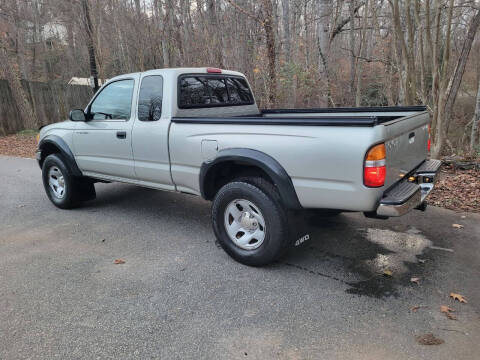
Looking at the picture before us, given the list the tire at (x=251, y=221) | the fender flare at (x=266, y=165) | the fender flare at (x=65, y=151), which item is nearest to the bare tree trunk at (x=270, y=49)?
the fender flare at (x=65, y=151)

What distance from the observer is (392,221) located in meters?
4.68

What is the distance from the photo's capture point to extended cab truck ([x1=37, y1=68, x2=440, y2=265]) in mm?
2938

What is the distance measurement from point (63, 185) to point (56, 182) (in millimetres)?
171

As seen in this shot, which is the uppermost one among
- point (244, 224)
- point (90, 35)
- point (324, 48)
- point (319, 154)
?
point (90, 35)

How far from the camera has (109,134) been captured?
4.79 m

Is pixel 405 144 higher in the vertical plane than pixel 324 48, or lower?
lower

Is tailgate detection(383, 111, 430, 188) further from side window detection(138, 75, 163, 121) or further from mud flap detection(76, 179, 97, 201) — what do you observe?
mud flap detection(76, 179, 97, 201)

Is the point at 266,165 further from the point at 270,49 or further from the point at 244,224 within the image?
the point at 270,49

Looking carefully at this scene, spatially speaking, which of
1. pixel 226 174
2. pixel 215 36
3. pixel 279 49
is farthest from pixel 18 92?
pixel 226 174

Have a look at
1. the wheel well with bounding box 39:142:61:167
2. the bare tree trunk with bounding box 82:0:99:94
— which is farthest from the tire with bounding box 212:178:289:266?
the bare tree trunk with bounding box 82:0:99:94

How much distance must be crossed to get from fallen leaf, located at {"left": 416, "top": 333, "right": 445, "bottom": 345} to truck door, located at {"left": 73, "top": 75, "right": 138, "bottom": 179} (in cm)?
353

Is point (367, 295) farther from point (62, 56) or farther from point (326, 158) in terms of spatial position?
point (62, 56)

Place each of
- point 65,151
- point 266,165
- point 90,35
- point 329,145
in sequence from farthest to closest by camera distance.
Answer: point 90,35
point 65,151
point 266,165
point 329,145

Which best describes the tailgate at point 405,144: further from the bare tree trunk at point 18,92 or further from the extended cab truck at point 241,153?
the bare tree trunk at point 18,92
